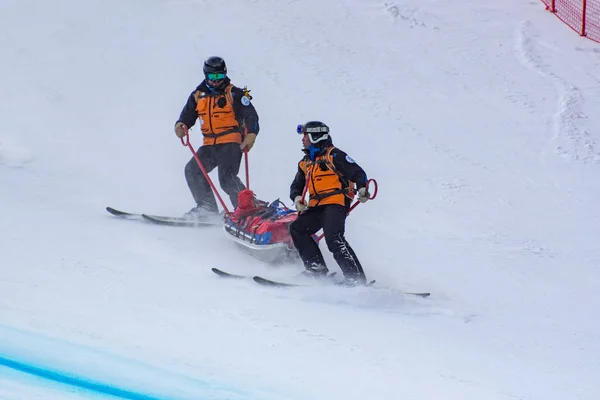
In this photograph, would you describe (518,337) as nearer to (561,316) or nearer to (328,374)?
(561,316)

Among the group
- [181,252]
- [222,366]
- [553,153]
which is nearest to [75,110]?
[181,252]

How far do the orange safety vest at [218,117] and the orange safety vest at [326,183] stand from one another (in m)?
1.48

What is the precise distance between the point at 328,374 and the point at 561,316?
91.9 inches

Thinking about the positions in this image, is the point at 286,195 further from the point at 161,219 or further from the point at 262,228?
the point at 262,228

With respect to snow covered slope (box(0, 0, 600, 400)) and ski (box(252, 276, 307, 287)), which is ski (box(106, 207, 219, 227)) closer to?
snow covered slope (box(0, 0, 600, 400))

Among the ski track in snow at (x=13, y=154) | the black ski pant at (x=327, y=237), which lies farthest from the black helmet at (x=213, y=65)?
the ski track in snow at (x=13, y=154)

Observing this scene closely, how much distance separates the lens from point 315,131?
22.9 ft

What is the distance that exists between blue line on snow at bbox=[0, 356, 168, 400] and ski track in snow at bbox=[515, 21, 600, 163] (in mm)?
7607

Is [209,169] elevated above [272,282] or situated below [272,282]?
above

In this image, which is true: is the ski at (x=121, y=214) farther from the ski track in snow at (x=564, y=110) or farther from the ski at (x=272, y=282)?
the ski track in snow at (x=564, y=110)

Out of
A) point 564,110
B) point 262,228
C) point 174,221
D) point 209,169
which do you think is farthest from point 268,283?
point 564,110

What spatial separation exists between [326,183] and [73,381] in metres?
2.74

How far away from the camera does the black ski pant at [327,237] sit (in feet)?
22.6

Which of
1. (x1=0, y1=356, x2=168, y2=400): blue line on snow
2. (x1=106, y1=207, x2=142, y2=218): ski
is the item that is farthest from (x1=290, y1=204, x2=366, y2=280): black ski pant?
(x1=0, y1=356, x2=168, y2=400): blue line on snow
